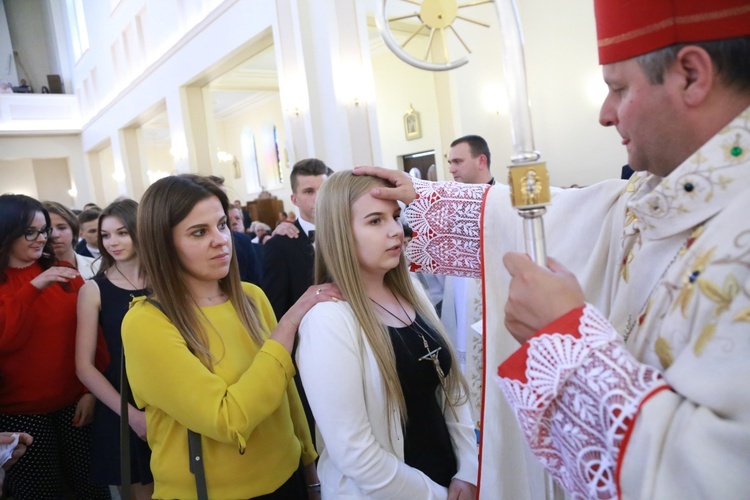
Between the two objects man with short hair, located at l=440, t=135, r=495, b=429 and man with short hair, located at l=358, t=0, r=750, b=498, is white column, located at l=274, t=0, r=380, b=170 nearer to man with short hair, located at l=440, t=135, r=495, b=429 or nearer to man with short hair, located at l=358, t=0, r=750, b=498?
man with short hair, located at l=440, t=135, r=495, b=429

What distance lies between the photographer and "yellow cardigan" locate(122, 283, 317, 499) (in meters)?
1.30

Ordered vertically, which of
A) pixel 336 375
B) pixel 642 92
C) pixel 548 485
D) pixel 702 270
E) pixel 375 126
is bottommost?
pixel 548 485

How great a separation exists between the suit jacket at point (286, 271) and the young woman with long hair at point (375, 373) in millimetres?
1265

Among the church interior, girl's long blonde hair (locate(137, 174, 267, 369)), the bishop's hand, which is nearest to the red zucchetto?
the church interior

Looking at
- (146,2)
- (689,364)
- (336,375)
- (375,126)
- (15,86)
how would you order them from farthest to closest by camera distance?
(15,86) → (146,2) → (375,126) → (336,375) → (689,364)

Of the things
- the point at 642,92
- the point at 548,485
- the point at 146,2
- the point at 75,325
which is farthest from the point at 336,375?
the point at 146,2

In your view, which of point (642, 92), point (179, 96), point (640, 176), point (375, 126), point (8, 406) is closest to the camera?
point (642, 92)

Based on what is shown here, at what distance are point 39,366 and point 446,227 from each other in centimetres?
197

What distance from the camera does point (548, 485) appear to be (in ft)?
3.82

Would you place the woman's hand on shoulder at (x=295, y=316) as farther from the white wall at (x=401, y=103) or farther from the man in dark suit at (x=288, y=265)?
the white wall at (x=401, y=103)

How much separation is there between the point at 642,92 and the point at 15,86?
20758 millimetres

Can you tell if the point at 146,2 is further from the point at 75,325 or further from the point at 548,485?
the point at 548,485

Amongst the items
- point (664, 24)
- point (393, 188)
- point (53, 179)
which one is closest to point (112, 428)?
point (393, 188)

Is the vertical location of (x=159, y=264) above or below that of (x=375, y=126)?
below
